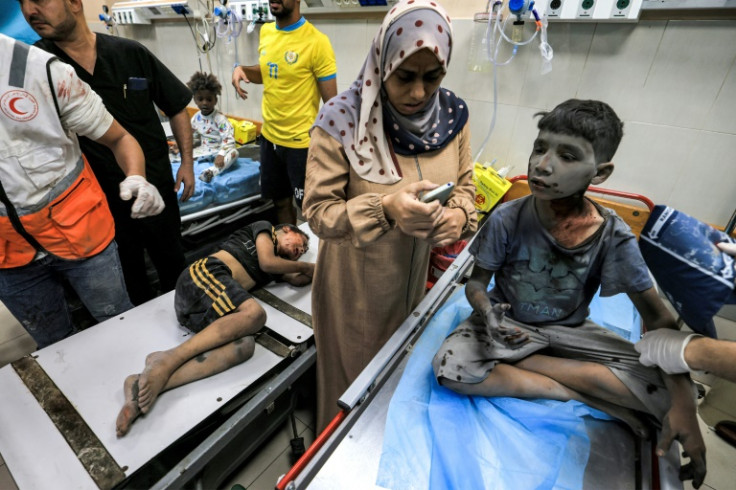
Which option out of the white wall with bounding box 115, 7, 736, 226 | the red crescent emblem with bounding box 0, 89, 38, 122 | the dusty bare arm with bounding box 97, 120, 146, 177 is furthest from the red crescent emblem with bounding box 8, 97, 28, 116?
the white wall with bounding box 115, 7, 736, 226

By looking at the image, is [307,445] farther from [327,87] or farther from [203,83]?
[203,83]

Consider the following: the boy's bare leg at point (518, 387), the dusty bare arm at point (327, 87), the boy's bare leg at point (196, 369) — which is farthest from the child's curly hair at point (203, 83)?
the boy's bare leg at point (518, 387)

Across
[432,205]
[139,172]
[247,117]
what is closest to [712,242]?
[432,205]

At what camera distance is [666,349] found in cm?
94

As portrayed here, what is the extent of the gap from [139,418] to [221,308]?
1.71ft

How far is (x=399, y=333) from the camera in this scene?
1.27 meters

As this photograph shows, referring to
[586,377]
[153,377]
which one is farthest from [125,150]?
[586,377]

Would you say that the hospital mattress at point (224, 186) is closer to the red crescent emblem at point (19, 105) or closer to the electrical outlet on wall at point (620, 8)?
the red crescent emblem at point (19, 105)

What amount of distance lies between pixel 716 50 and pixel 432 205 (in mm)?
2092

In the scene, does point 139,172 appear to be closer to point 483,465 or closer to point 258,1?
point 483,465

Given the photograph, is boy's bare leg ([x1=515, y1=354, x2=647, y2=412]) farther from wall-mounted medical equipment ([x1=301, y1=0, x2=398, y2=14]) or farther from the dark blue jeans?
wall-mounted medical equipment ([x1=301, y1=0, x2=398, y2=14])

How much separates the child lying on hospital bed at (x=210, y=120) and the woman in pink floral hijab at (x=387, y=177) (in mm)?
2374

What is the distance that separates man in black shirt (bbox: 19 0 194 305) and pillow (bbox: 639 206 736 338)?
2248 mm

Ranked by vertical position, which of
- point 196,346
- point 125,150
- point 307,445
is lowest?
point 307,445
